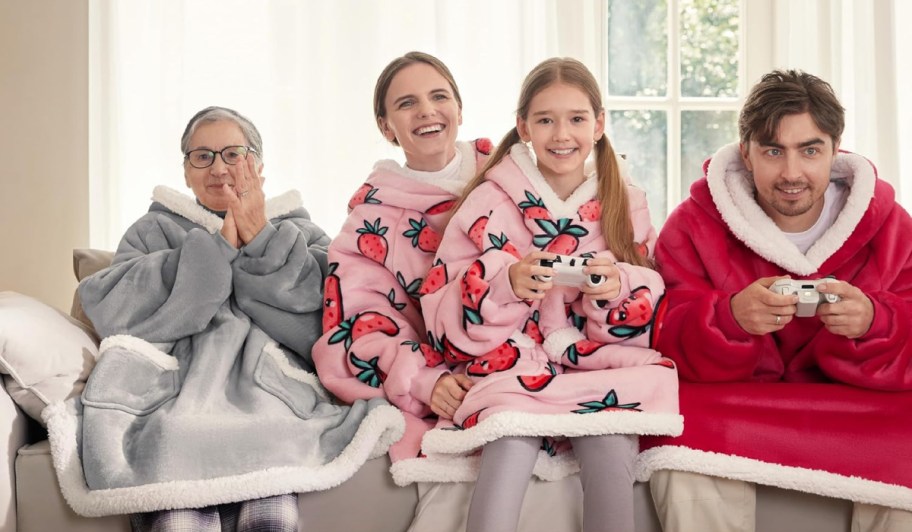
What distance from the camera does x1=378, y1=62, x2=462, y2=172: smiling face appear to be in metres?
2.08

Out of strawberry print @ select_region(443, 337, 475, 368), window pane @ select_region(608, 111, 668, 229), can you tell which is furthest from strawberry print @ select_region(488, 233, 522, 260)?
window pane @ select_region(608, 111, 668, 229)

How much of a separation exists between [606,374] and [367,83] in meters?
1.54

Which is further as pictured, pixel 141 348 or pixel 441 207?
pixel 441 207

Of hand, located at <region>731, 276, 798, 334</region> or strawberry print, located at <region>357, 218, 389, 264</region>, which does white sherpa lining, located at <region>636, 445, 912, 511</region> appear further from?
strawberry print, located at <region>357, 218, 389, 264</region>

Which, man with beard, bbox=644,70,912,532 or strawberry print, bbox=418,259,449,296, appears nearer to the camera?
man with beard, bbox=644,70,912,532

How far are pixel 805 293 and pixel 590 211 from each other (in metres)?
0.46

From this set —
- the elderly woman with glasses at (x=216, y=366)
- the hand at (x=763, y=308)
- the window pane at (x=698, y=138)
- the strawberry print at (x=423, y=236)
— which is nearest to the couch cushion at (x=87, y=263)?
the elderly woman with glasses at (x=216, y=366)

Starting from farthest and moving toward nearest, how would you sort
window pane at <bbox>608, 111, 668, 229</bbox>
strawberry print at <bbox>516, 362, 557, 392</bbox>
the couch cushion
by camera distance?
window pane at <bbox>608, 111, 668, 229</bbox>
the couch cushion
strawberry print at <bbox>516, 362, 557, 392</bbox>

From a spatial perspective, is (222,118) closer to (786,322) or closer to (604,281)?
(604,281)

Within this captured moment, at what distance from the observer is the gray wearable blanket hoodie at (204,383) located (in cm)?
171

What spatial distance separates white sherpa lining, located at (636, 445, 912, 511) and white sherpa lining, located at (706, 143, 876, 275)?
400 mm

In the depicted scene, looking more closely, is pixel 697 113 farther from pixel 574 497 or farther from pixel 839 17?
pixel 574 497

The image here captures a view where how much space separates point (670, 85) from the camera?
3.29 metres

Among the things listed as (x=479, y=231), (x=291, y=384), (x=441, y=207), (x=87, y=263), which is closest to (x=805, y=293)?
(x=479, y=231)
